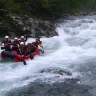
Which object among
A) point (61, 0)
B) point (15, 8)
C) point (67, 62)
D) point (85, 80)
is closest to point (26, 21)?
point (15, 8)

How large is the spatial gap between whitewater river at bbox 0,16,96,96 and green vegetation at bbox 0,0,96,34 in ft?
7.12

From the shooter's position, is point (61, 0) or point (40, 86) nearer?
point (40, 86)

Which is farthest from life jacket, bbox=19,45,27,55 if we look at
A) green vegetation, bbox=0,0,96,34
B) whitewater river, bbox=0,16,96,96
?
green vegetation, bbox=0,0,96,34

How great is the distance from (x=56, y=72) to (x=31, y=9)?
1186cm

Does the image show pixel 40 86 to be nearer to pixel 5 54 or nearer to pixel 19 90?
pixel 19 90

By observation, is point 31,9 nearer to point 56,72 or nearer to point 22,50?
point 22,50

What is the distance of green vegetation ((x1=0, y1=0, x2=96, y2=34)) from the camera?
21047 millimetres

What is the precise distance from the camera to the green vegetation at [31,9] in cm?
2105

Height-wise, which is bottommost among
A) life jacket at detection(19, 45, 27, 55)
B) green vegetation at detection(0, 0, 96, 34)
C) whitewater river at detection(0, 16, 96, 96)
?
whitewater river at detection(0, 16, 96, 96)

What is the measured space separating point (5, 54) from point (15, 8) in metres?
8.22

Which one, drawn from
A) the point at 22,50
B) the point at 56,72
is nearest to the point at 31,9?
the point at 22,50

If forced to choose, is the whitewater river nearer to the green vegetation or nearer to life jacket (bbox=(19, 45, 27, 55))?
life jacket (bbox=(19, 45, 27, 55))

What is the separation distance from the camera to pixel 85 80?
13.1 m

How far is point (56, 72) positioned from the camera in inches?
542
